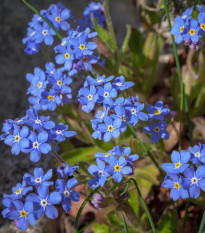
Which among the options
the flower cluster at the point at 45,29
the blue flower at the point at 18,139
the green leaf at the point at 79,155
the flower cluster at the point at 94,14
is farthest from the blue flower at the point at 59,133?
the flower cluster at the point at 94,14

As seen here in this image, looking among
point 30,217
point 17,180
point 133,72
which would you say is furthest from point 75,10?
point 30,217

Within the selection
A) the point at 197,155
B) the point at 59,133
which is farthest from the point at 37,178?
the point at 197,155

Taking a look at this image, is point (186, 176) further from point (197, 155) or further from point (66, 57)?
point (66, 57)

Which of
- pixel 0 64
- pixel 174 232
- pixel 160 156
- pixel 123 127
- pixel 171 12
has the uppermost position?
pixel 0 64

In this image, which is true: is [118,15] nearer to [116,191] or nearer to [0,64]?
[0,64]

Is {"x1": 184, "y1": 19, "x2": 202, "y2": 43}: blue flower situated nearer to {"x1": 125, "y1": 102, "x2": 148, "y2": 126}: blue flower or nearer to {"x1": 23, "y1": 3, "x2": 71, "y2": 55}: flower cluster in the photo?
{"x1": 125, "y1": 102, "x2": 148, "y2": 126}: blue flower

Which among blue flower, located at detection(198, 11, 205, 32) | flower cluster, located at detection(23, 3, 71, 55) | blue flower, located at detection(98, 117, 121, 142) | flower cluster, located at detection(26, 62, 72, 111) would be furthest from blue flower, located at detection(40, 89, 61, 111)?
blue flower, located at detection(198, 11, 205, 32)
